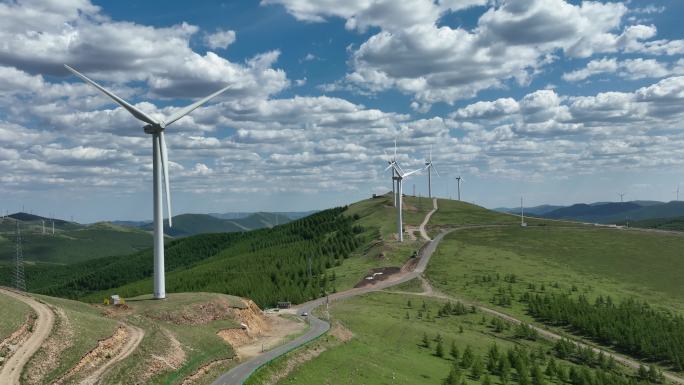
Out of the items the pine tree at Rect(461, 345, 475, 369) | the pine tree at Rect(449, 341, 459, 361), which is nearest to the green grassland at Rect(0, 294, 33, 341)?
the pine tree at Rect(461, 345, 475, 369)

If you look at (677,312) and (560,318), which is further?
(677,312)

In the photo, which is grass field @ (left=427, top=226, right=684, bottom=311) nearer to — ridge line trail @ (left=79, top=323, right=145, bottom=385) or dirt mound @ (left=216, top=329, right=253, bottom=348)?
dirt mound @ (left=216, top=329, right=253, bottom=348)

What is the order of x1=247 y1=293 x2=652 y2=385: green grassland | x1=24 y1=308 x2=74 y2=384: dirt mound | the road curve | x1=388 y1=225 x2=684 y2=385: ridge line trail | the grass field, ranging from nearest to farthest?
1. x1=24 y1=308 x2=74 y2=384: dirt mound
2. the road curve
3. x1=247 y1=293 x2=652 y2=385: green grassland
4. x1=388 y1=225 x2=684 y2=385: ridge line trail
5. the grass field

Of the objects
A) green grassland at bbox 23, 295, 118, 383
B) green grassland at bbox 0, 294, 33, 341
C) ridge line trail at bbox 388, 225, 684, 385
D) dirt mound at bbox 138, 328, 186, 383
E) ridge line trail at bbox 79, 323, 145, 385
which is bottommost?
ridge line trail at bbox 388, 225, 684, 385

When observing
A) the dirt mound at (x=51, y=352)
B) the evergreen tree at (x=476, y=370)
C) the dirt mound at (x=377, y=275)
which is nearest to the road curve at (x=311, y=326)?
A: the dirt mound at (x=377, y=275)

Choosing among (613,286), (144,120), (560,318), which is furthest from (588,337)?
(144,120)

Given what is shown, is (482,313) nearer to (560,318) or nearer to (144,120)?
(560,318)

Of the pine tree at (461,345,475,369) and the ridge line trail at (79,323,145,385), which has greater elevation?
the ridge line trail at (79,323,145,385)

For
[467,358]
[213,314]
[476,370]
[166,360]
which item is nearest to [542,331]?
[467,358]
